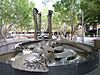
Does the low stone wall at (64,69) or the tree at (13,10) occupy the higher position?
the tree at (13,10)

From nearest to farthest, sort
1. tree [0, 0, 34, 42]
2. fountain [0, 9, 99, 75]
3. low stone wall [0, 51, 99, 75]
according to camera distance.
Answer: low stone wall [0, 51, 99, 75], fountain [0, 9, 99, 75], tree [0, 0, 34, 42]

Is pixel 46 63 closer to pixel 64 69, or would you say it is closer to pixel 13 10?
pixel 64 69

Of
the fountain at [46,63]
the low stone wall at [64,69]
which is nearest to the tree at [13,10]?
the fountain at [46,63]

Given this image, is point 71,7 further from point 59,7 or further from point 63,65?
point 63,65

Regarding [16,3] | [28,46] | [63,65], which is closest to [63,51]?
[28,46]

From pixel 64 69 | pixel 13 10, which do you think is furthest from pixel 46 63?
pixel 13 10

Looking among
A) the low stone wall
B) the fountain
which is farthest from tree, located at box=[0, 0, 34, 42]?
the low stone wall

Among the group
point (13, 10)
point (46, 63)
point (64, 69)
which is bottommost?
point (64, 69)

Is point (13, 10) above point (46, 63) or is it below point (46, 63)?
above

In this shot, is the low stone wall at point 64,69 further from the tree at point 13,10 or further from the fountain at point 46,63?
the tree at point 13,10

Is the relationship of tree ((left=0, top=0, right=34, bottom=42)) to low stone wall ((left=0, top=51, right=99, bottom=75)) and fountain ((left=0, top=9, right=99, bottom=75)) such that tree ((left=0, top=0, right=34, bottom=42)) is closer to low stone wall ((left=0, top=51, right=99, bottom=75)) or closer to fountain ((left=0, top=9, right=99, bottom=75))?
fountain ((left=0, top=9, right=99, bottom=75))

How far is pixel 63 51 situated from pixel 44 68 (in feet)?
9.52

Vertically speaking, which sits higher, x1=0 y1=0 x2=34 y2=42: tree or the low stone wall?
x1=0 y1=0 x2=34 y2=42: tree

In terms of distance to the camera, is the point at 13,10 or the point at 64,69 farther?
the point at 13,10
